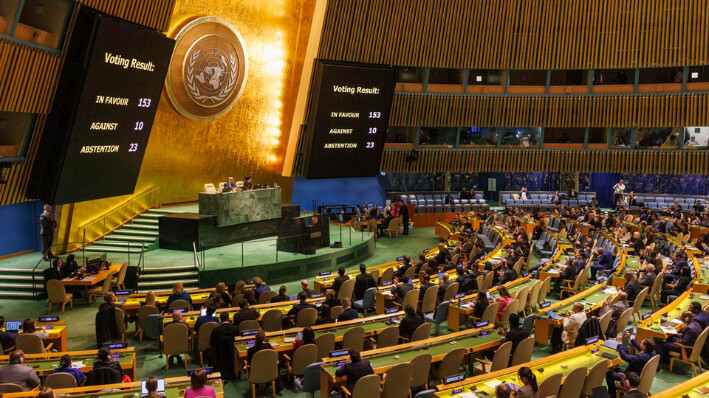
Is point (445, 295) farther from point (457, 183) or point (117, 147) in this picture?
point (457, 183)

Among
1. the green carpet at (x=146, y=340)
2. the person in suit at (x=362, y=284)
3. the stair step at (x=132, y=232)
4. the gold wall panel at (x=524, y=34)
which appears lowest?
the green carpet at (x=146, y=340)

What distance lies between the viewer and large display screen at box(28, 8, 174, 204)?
12008 millimetres

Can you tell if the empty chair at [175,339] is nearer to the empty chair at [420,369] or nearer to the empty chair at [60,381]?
the empty chair at [60,381]

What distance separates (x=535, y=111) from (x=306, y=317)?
20427 millimetres

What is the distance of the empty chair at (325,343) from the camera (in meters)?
9.23

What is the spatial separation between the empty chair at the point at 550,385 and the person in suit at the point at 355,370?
2.04 meters

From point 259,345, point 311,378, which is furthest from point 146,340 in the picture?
point 311,378

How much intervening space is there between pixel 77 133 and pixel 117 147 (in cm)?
131

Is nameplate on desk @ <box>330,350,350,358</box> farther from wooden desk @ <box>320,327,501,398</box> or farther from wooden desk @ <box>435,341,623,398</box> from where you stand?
wooden desk @ <box>435,341,623,398</box>

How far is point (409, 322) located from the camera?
9.95m

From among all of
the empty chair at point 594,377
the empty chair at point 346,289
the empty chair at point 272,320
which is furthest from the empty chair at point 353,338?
the empty chair at point 346,289

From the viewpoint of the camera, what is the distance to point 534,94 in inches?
1102

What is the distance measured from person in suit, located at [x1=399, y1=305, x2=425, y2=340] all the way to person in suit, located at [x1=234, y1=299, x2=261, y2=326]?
2.41m

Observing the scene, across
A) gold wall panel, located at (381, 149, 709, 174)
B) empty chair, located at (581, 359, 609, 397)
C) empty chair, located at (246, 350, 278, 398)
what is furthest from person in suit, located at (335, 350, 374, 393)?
gold wall panel, located at (381, 149, 709, 174)
